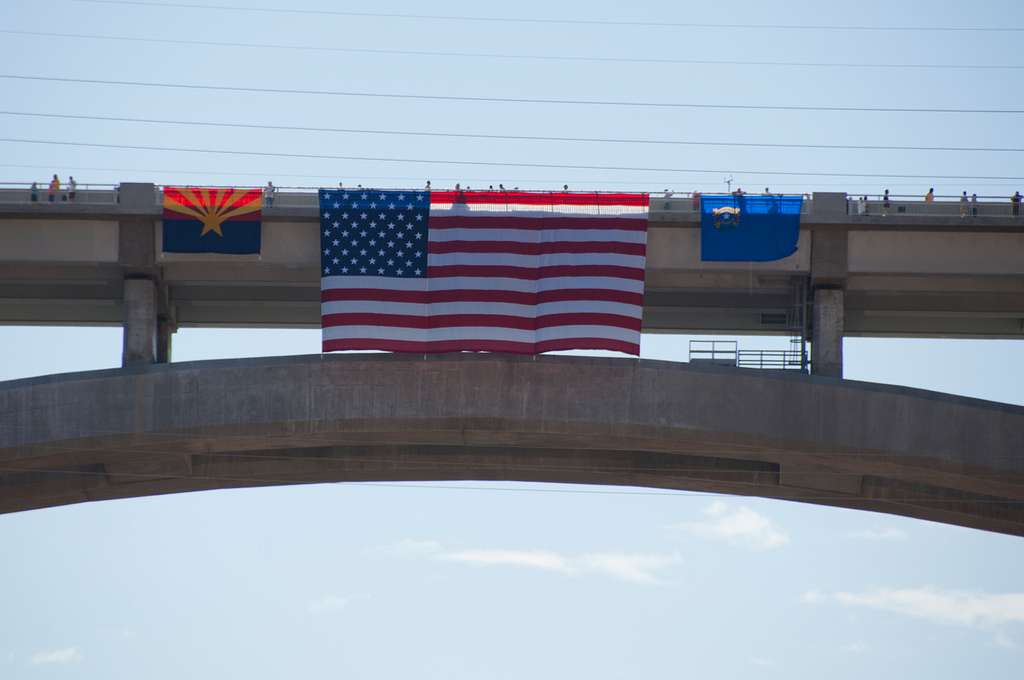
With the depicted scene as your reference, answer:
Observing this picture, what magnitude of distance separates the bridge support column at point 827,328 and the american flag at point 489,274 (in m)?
6.07

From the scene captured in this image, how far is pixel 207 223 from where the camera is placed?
51594 mm

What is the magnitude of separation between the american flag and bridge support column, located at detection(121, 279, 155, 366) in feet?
19.2

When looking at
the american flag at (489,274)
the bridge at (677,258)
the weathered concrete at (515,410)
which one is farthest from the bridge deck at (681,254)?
the weathered concrete at (515,410)

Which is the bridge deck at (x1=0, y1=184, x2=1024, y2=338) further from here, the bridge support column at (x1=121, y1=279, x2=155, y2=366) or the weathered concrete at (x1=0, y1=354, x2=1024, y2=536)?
the weathered concrete at (x1=0, y1=354, x2=1024, y2=536)

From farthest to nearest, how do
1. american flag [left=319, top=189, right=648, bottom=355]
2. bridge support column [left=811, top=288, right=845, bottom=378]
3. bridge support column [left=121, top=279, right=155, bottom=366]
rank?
bridge support column [left=811, top=288, right=845, bottom=378], bridge support column [left=121, top=279, right=155, bottom=366], american flag [left=319, top=189, right=648, bottom=355]

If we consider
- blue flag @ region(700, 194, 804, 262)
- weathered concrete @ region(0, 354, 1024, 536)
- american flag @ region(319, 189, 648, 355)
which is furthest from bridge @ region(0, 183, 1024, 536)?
american flag @ region(319, 189, 648, 355)

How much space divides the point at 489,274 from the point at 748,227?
7.77 meters

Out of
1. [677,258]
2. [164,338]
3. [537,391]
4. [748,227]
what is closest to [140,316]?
[164,338]

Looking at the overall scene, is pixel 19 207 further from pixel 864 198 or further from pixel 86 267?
pixel 864 198

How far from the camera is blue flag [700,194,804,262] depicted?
2032 inches

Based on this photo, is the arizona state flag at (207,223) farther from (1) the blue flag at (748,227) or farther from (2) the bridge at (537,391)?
(1) the blue flag at (748,227)

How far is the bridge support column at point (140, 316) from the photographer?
2053 inches

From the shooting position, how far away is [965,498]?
177 ft

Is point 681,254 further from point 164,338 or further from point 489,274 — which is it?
point 164,338
